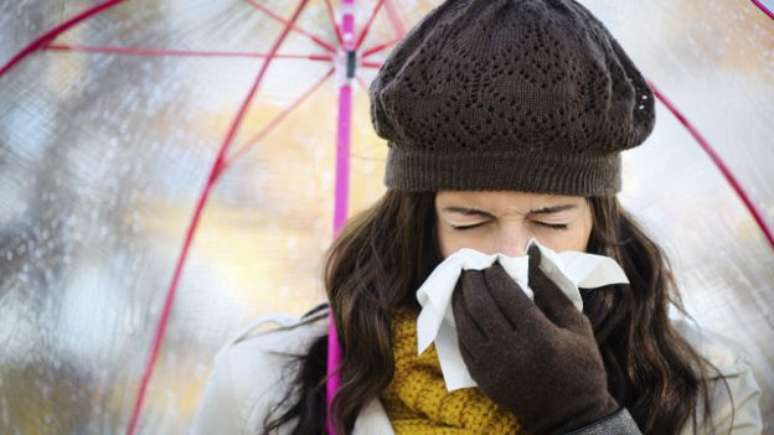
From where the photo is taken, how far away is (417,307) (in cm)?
288

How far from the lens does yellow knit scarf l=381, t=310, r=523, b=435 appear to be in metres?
2.67

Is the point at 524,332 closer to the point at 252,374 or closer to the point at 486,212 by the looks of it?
the point at 486,212

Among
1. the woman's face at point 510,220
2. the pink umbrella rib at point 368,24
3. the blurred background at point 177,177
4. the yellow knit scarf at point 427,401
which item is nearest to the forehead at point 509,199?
the woman's face at point 510,220

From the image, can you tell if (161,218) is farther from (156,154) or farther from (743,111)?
(743,111)

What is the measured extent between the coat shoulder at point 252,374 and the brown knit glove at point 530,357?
63 cm

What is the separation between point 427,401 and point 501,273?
38 cm

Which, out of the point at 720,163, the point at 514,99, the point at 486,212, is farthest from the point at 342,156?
the point at 720,163

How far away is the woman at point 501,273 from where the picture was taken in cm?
250

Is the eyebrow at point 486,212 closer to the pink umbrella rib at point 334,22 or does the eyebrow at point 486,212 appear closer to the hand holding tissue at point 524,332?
the hand holding tissue at point 524,332

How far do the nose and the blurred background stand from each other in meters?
0.55

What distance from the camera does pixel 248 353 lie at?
10.0 ft

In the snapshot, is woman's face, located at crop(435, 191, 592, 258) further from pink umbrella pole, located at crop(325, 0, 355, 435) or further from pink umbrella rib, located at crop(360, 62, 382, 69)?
pink umbrella rib, located at crop(360, 62, 382, 69)

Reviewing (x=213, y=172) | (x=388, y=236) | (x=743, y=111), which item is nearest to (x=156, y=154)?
(x=213, y=172)

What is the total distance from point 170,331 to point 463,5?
1.11 metres
